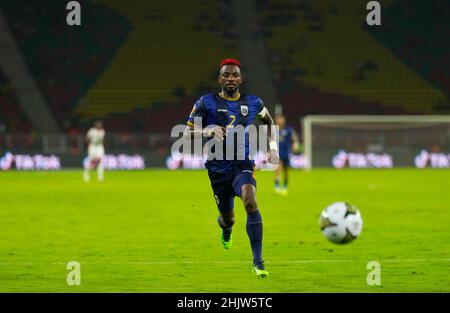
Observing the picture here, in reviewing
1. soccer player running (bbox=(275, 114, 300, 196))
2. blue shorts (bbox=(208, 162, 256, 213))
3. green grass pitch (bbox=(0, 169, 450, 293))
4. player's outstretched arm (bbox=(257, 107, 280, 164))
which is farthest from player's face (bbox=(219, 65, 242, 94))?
soccer player running (bbox=(275, 114, 300, 196))

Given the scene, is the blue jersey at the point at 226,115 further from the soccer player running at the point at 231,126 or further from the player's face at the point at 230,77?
the player's face at the point at 230,77

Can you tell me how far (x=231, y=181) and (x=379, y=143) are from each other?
97.9 ft

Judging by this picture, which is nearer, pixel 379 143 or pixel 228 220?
pixel 228 220

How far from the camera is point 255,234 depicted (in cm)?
937

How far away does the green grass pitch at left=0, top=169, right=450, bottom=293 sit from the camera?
913 cm

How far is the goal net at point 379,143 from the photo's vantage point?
3878 cm

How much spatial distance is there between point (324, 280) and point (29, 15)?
40005 mm

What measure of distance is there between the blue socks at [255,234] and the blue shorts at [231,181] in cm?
35

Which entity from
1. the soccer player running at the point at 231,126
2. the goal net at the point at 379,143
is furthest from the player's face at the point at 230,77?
the goal net at the point at 379,143

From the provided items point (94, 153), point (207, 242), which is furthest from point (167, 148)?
point (207, 242)

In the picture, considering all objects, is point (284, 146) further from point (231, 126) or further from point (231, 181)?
point (231, 126)

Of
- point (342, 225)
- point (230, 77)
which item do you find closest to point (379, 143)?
point (342, 225)

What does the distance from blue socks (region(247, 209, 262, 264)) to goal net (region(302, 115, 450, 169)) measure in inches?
1151
